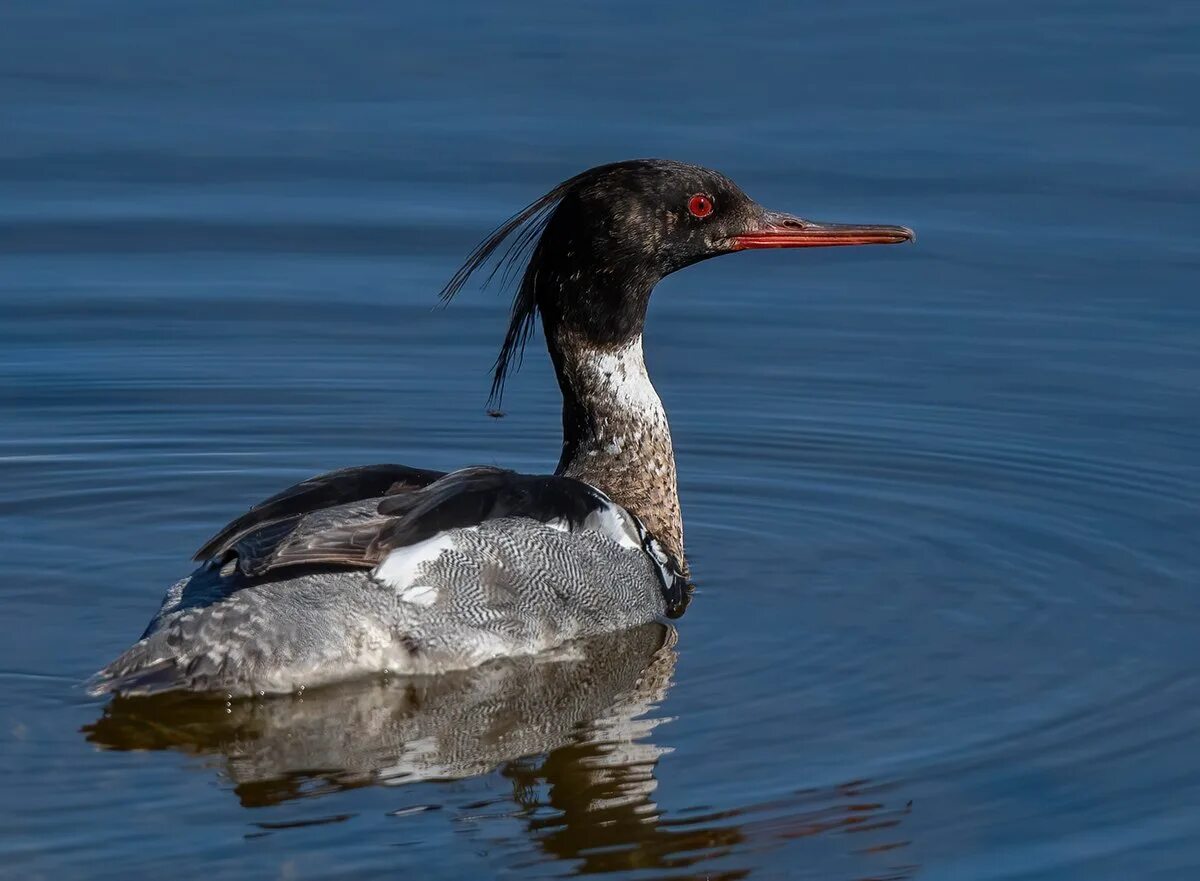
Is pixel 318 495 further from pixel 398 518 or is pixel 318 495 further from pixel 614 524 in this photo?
pixel 614 524

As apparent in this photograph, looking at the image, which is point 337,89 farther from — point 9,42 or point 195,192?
point 9,42

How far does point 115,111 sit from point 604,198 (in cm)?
631

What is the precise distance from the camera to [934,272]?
528 inches

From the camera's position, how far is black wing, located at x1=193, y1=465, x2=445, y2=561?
27.8ft

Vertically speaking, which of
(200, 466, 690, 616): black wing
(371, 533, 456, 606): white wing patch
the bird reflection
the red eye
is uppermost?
the red eye

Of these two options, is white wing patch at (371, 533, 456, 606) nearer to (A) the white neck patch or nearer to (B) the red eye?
(A) the white neck patch

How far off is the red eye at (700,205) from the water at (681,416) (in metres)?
1.50

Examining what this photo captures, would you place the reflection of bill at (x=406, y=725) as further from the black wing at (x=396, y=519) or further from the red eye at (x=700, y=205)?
the red eye at (x=700, y=205)

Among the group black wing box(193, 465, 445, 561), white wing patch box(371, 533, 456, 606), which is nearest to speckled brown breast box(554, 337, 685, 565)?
black wing box(193, 465, 445, 561)

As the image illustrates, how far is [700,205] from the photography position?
9852 millimetres

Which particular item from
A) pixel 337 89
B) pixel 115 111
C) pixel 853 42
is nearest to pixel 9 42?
pixel 115 111

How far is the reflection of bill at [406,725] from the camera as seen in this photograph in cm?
760

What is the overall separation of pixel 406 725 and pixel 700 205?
3.02 m

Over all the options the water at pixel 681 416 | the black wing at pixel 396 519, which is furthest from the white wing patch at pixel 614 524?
the water at pixel 681 416
